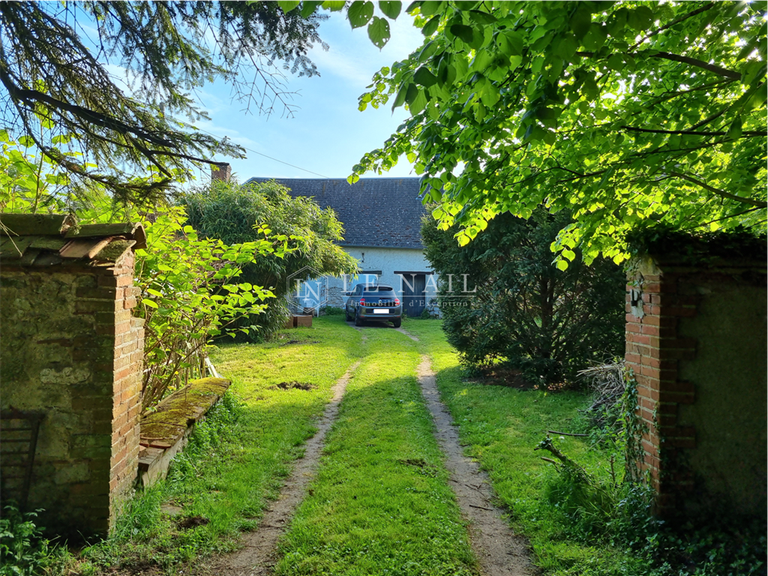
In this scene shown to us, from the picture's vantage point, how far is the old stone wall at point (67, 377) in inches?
118

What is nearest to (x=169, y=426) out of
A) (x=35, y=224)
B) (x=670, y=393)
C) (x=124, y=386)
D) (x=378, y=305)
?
(x=124, y=386)

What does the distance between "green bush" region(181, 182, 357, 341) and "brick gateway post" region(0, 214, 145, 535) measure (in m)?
9.49

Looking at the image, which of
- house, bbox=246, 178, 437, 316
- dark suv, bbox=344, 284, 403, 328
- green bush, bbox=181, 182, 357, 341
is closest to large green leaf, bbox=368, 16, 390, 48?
green bush, bbox=181, 182, 357, 341

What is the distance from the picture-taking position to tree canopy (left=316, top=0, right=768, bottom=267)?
84.9 inches

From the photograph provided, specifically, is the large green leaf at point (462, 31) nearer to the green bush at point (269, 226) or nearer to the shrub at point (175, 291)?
the shrub at point (175, 291)

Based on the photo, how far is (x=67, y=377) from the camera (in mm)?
3049

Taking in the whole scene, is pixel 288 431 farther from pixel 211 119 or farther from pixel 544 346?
pixel 544 346

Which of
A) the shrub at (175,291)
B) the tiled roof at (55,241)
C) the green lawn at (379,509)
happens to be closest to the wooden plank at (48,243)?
the tiled roof at (55,241)

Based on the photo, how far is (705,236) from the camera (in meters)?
3.29

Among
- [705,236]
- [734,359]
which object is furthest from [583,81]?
[734,359]

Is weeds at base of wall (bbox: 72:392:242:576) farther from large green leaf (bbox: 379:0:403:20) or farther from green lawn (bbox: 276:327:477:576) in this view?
large green leaf (bbox: 379:0:403:20)

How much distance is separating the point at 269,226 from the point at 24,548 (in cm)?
1033

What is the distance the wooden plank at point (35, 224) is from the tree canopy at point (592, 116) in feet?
8.09

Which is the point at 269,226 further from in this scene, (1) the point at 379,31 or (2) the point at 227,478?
(1) the point at 379,31
